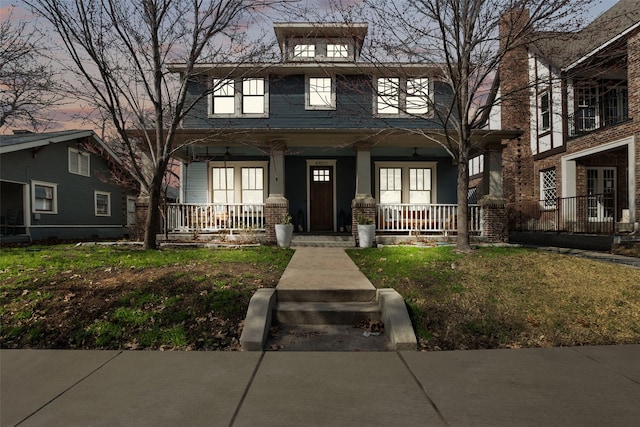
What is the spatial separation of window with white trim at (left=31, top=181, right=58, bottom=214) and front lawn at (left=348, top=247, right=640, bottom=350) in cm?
1693

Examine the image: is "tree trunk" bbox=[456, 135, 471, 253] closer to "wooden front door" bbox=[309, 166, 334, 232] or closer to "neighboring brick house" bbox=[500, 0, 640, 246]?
"neighboring brick house" bbox=[500, 0, 640, 246]

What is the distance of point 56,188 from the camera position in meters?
17.6

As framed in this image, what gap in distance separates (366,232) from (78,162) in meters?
17.1

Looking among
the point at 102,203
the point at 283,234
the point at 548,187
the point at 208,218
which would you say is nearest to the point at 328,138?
the point at 283,234

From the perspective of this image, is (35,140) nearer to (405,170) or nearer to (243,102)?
(243,102)

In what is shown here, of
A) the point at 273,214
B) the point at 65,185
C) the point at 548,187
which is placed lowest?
the point at 273,214

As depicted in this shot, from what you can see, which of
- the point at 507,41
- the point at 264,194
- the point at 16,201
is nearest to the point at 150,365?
the point at 507,41

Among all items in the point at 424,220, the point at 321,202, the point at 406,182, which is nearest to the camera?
the point at 424,220

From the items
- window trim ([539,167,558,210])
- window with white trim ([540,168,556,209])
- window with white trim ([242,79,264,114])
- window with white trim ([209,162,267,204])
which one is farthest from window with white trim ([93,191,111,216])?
window with white trim ([540,168,556,209])

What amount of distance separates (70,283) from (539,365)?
672cm

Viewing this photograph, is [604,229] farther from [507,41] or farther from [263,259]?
[263,259]

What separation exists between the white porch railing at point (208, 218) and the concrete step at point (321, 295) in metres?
6.83

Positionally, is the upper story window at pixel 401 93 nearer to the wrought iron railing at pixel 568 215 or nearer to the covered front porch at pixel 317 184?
the covered front porch at pixel 317 184

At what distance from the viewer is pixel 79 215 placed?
62.3 ft
